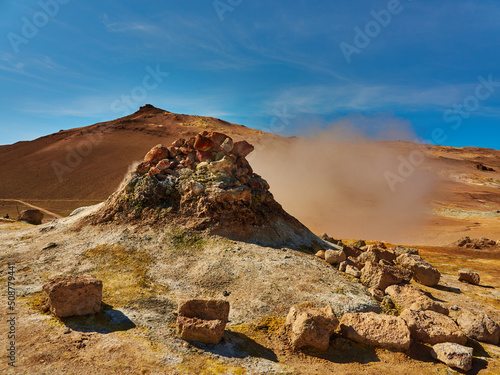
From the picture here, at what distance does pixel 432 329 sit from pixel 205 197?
5.05 metres

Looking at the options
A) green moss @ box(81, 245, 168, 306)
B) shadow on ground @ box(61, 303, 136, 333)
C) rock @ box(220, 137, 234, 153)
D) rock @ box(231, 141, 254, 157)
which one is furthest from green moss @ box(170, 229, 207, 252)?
rock @ box(231, 141, 254, 157)

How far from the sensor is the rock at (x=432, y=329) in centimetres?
427

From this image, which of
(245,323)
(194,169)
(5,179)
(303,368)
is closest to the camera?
(303,368)

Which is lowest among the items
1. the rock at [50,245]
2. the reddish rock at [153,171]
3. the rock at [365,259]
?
the rock at [50,245]

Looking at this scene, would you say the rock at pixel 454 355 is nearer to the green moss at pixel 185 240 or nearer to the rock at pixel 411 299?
the rock at pixel 411 299

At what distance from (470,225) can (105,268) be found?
2411cm

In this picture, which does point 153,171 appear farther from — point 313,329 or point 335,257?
point 313,329

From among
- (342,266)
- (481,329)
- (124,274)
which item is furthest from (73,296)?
(481,329)

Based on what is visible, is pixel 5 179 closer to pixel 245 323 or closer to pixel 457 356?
pixel 245 323

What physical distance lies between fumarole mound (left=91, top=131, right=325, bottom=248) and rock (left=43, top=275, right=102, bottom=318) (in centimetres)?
285

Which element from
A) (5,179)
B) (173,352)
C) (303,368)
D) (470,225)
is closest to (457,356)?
(303,368)

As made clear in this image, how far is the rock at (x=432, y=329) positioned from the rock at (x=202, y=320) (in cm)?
260

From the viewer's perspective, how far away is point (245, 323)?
4.60 metres

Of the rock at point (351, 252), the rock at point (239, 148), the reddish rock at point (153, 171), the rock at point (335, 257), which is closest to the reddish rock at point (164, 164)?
the reddish rock at point (153, 171)
